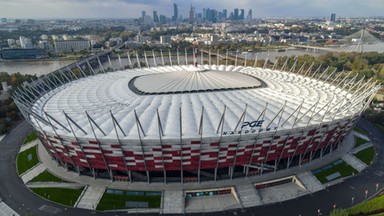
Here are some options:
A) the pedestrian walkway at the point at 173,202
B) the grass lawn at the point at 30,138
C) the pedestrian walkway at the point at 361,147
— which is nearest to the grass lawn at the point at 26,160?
the grass lawn at the point at 30,138

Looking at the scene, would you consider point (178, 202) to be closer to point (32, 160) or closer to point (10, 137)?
point (32, 160)

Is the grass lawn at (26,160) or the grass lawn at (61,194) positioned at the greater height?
the grass lawn at (61,194)

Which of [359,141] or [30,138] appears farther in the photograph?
[30,138]

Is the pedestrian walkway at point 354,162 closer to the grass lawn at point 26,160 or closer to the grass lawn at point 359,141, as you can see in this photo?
the grass lawn at point 359,141

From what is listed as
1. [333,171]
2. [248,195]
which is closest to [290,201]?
[248,195]

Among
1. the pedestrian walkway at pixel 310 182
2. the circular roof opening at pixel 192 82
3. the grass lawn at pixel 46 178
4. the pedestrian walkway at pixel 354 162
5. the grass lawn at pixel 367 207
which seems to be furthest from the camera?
Answer: the circular roof opening at pixel 192 82

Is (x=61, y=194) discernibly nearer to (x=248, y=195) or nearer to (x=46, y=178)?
(x=46, y=178)
